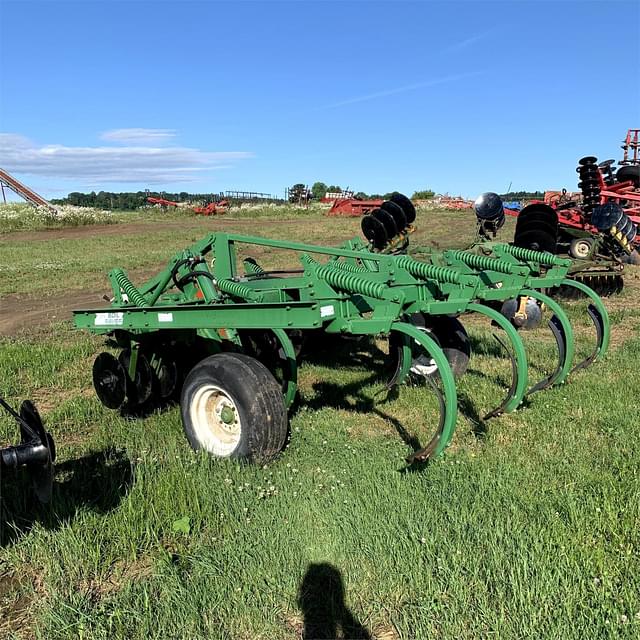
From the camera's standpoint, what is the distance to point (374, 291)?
3795 mm

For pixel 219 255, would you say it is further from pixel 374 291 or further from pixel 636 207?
pixel 636 207

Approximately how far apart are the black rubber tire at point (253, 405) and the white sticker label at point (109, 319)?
1.11m

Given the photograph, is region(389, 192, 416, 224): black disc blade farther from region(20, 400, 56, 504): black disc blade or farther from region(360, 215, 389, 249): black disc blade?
region(20, 400, 56, 504): black disc blade

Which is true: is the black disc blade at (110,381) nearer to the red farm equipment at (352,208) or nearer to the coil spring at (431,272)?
the coil spring at (431,272)

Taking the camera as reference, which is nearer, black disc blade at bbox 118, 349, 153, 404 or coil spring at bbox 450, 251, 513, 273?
black disc blade at bbox 118, 349, 153, 404

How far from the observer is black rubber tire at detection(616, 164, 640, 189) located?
1609cm

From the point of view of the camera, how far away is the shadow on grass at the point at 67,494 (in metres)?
3.20

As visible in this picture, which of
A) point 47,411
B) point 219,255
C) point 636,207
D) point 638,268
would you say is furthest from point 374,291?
point 636,207

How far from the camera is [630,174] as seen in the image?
16328 mm

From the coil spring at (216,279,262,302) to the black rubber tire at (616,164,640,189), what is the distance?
14.9 meters

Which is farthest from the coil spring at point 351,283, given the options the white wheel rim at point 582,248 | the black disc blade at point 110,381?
the white wheel rim at point 582,248

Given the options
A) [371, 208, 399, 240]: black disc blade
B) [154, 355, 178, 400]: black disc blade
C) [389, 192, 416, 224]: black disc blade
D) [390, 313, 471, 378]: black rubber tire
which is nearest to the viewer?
[154, 355, 178, 400]: black disc blade

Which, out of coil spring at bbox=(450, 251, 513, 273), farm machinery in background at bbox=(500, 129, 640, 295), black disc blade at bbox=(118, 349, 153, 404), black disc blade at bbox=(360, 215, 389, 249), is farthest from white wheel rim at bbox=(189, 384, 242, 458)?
farm machinery in background at bbox=(500, 129, 640, 295)

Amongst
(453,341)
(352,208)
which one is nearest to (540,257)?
(453,341)
